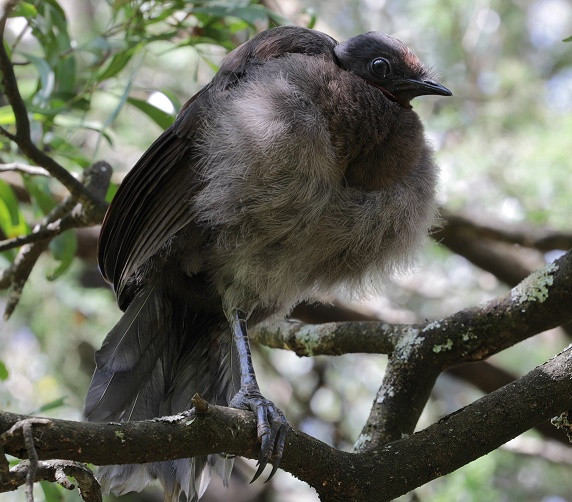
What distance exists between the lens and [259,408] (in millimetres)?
1960

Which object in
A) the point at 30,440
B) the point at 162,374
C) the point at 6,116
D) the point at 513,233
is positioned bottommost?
the point at 30,440

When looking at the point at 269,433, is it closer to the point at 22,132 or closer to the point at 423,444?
the point at 423,444

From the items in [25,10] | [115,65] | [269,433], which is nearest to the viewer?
[269,433]

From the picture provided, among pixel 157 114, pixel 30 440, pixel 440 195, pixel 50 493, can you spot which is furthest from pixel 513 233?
pixel 30 440

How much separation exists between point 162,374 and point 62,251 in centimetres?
93

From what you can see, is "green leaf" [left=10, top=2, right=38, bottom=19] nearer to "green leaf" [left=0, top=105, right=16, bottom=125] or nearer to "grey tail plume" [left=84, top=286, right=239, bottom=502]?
"green leaf" [left=0, top=105, right=16, bottom=125]

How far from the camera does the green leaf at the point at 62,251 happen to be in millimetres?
3139

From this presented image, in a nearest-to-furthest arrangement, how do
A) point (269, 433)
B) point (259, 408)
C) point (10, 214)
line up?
point (269, 433), point (259, 408), point (10, 214)

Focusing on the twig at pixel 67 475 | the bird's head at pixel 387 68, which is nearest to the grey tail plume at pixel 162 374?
the twig at pixel 67 475

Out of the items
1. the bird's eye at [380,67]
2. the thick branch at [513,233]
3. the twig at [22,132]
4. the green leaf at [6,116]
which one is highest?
the thick branch at [513,233]

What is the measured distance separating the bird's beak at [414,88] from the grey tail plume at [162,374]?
0.90 metres

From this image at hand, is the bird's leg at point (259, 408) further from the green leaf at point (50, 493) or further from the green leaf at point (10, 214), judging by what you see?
the green leaf at point (10, 214)

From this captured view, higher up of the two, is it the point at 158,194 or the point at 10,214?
the point at 10,214

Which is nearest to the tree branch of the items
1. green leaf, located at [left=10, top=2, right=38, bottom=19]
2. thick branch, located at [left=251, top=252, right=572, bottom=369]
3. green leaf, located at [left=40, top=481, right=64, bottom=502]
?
thick branch, located at [left=251, top=252, right=572, bottom=369]
